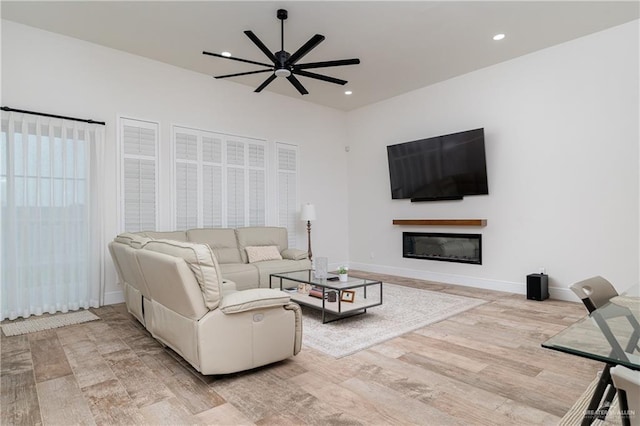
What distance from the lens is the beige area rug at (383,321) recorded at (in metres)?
3.21

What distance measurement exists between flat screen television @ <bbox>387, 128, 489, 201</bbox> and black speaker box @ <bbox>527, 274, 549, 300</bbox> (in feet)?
4.65

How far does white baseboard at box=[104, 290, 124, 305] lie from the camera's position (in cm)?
471

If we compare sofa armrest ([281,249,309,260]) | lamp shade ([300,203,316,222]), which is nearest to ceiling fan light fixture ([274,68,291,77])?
sofa armrest ([281,249,309,260])

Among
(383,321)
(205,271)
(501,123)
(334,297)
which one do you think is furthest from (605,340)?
(501,123)

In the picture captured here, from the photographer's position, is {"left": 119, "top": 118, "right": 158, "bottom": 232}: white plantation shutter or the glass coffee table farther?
{"left": 119, "top": 118, "right": 158, "bottom": 232}: white plantation shutter

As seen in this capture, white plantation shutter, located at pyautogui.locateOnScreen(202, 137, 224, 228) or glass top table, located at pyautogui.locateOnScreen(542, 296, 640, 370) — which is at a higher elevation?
white plantation shutter, located at pyautogui.locateOnScreen(202, 137, 224, 228)

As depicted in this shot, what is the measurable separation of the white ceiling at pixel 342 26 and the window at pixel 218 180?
1.14m

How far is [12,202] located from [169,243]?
260 centimetres

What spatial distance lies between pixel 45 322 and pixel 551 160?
21.0 feet

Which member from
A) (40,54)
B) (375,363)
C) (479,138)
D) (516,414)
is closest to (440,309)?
(375,363)

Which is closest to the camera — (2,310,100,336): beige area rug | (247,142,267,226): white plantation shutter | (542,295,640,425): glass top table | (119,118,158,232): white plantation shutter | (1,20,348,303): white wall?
(542,295,640,425): glass top table

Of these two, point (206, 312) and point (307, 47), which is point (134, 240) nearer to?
point (206, 312)

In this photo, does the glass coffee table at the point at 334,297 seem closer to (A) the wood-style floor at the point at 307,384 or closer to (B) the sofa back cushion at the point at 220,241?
(A) the wood-style floor at the point at 307,384

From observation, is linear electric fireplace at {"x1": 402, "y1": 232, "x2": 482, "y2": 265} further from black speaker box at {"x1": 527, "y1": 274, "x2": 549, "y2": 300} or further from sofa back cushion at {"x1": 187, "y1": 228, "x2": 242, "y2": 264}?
sofa back cushion at {"x1": 187, "y1": 228, "x2": 242, "y2": 264}
